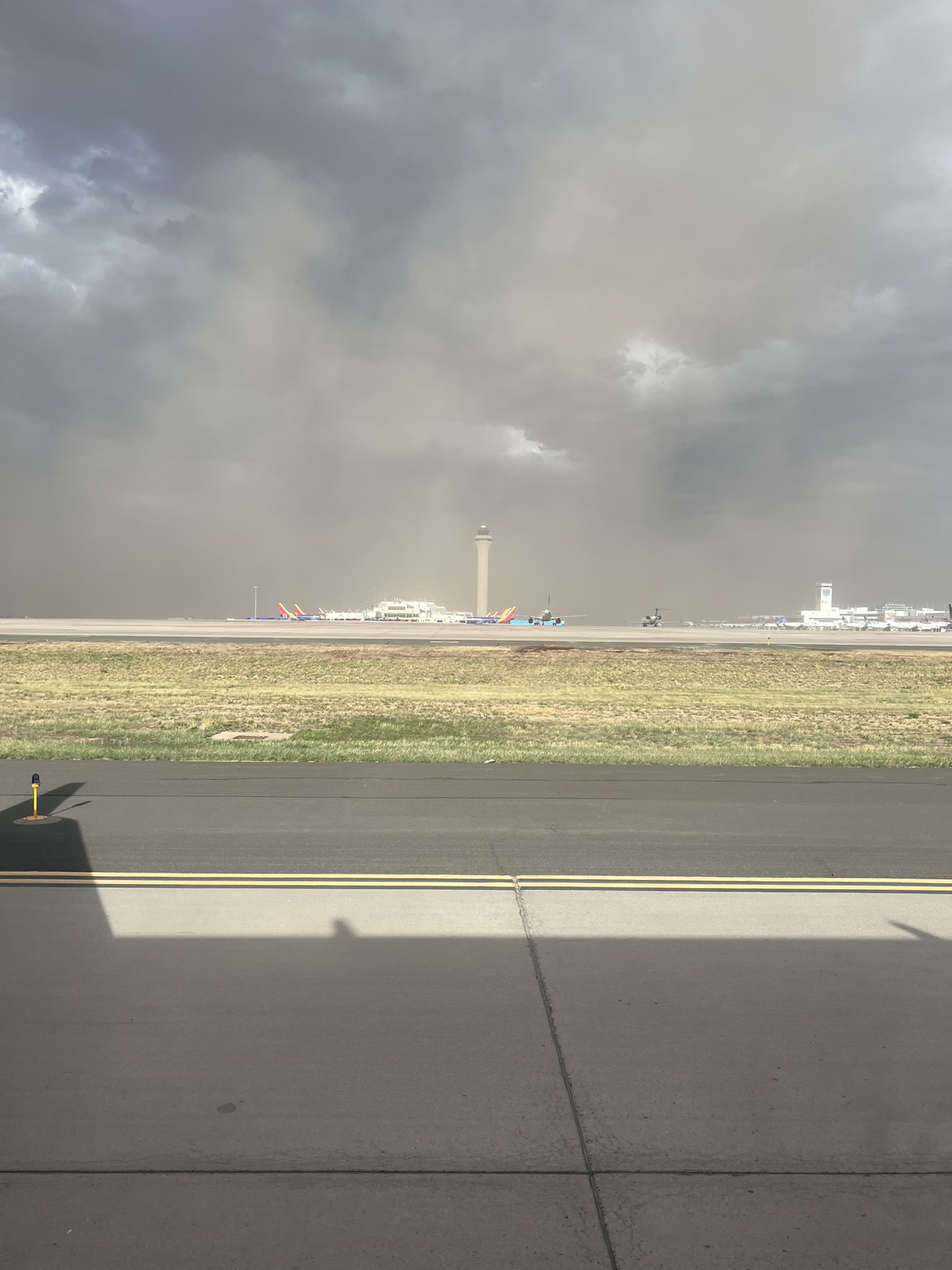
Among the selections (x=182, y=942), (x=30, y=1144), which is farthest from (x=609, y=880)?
(x=30, y=1144)

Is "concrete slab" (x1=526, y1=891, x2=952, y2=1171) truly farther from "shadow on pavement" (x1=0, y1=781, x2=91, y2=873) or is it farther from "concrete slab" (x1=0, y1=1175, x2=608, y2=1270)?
"shadow on pavement" (x1=0, y1=781, x2=91, y2=873)

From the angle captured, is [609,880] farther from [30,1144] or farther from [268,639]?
[268,639]

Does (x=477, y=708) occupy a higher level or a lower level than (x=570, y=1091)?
higher

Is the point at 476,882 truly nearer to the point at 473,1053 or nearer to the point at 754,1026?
the point at 473,1053

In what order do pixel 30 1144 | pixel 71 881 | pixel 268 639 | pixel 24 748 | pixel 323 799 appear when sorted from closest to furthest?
pixel 30 1144, pixel 71 881, pixel 323 799, pixel 24 748, pixel 268 639

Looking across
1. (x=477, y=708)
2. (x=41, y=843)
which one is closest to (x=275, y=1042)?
(x=41, y=843)

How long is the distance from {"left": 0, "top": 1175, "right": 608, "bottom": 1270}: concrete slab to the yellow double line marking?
4029mm

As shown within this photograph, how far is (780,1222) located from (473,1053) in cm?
180

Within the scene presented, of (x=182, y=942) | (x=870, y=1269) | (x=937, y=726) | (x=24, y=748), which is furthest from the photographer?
(x=937, y=726)

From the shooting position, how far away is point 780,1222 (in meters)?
3.63

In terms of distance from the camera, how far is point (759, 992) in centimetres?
575

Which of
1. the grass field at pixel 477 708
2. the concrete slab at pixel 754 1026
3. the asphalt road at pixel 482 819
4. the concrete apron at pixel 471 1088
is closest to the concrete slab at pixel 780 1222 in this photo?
the concrete apron at pixel 471 1088

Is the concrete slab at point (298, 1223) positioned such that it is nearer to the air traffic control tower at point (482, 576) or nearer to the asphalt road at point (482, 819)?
the asphalt road at point (482, 819)

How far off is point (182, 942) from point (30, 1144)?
7.95 feet
